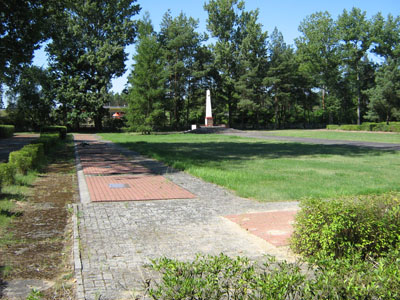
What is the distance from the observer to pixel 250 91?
203 feet

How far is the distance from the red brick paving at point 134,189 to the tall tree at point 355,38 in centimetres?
6175

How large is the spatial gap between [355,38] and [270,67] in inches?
654

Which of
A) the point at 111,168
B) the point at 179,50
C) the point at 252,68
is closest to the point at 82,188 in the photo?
the point at 111,168

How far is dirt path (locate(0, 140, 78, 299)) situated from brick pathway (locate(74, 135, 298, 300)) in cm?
22

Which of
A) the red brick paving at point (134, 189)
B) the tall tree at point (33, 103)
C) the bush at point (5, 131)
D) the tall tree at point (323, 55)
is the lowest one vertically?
the red brick paving at point (134, 189)

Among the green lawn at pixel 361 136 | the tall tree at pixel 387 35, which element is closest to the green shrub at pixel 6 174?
the green lawn at pixel 361 136

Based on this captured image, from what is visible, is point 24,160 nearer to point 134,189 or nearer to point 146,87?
point 134,189

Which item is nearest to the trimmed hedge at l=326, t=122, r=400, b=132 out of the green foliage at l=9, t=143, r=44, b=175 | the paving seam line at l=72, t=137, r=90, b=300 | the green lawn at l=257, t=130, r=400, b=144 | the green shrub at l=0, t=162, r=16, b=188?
the green lawn at l=257, t=130, r=400, b=144

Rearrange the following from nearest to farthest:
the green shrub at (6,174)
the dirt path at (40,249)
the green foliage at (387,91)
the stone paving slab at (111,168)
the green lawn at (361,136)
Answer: the dirt path at (40,249) < the green shrub at (6,174) < the stone paving slab at (111,168) < the green lawn at (361,136) < the green foliage at (387,91)

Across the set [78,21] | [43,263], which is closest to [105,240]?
[43,263]

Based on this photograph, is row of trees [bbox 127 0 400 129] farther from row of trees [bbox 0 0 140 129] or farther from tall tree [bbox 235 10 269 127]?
row of trees [bbox 0 0 140 129]

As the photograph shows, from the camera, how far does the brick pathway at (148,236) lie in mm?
4145

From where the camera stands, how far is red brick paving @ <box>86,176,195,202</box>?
8.79 m

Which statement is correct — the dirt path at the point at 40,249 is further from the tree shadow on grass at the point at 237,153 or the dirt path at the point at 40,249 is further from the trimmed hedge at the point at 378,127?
the trimmed hedge at the point at 378,127
